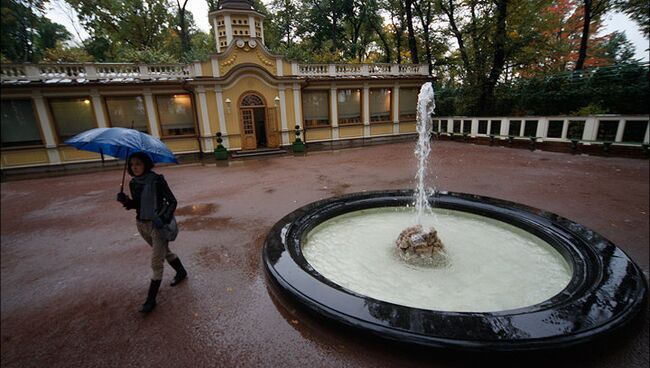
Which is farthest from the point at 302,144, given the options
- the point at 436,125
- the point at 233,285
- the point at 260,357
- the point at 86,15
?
the point at 86,15

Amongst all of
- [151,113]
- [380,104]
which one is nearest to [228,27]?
[151,113]

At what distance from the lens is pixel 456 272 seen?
3705 millimetres

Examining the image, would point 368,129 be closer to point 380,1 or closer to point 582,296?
point 380,1

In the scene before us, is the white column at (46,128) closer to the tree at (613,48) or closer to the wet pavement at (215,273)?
the wet pavement at (215,273)

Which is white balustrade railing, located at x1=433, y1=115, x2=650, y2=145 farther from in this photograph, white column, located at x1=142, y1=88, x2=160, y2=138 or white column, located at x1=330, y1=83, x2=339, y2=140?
white column, located at x1=142, y1=88, x2=160, y2=138

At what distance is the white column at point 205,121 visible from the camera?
1459 centimetres

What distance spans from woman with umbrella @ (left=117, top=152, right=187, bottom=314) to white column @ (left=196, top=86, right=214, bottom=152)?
12900mm

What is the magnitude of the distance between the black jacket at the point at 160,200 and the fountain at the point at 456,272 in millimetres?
1377

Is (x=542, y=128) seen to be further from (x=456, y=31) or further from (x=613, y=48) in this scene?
(x=613, y=48)

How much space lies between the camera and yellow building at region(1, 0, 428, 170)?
504 inches

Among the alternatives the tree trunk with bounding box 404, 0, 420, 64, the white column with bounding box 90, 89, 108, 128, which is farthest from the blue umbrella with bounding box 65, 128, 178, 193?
the tree trunk with bounding box 404, 0, 420, 64

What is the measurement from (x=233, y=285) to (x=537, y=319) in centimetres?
336

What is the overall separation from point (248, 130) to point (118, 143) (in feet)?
45.3

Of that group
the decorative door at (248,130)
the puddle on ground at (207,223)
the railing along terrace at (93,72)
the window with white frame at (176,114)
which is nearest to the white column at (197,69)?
the railing along terrace at (93,72)
